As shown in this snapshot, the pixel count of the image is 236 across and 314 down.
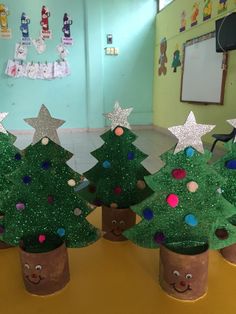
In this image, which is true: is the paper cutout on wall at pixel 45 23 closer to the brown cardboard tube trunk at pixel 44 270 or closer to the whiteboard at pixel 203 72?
the whiteboard at pixel 203 72

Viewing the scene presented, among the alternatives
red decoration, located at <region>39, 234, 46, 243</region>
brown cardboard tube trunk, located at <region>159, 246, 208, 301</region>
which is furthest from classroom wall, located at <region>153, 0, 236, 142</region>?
red decoration, located at <region>39, 234, 46, 243</region>

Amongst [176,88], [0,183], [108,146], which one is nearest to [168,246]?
[108,146]

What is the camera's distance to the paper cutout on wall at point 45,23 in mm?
4780

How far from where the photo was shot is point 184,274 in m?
0.63

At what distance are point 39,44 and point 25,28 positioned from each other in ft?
1.07

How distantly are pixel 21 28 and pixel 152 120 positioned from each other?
2.85m

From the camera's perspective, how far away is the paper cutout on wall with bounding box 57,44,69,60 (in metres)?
4.95

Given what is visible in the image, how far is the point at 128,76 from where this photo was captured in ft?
17.5

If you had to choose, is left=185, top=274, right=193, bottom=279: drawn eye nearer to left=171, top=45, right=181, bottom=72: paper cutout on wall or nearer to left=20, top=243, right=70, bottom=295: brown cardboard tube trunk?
left=20, top=243, right=70, bottom=295: brown cardboard tube trunk

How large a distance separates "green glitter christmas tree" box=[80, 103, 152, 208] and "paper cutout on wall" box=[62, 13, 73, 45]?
4.50 metres

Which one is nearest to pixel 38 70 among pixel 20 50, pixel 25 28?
pixel 20 50

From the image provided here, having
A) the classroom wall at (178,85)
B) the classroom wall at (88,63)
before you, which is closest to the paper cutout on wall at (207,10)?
the classroom wall at (178,85)

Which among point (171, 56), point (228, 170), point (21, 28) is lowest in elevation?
point (228, 170)

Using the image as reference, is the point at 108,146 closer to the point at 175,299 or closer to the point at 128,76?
the point at 175,299
